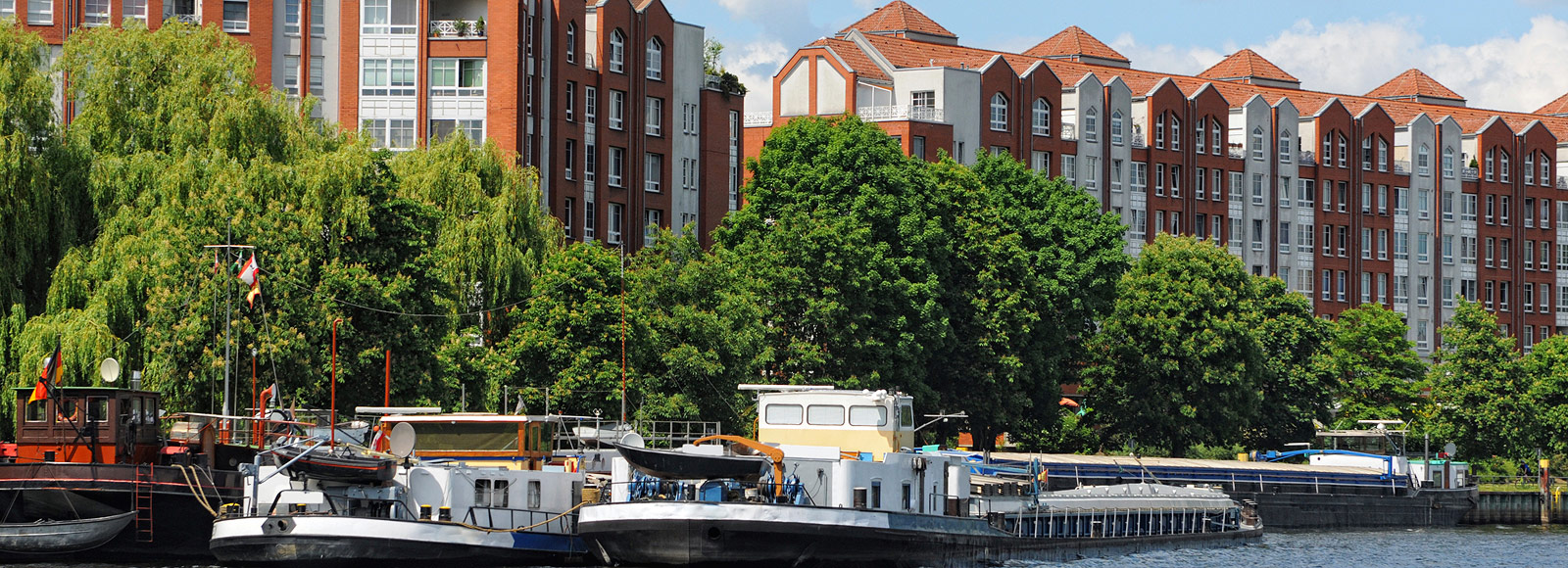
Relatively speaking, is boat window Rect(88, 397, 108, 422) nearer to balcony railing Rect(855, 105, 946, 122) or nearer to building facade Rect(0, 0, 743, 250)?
building facade Rect(0, 0, 743, 250)

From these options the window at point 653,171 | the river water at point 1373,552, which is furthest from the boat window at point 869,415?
the window at point 653,171

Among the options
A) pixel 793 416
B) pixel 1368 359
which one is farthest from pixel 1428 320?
pixel 793 416

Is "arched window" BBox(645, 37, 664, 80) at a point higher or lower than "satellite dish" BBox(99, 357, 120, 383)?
higher

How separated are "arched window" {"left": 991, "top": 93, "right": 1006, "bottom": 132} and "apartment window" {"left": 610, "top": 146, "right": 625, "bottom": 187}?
29.8 meters

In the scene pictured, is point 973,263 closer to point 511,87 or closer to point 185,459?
point 511,87

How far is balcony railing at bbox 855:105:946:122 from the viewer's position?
12225 cm

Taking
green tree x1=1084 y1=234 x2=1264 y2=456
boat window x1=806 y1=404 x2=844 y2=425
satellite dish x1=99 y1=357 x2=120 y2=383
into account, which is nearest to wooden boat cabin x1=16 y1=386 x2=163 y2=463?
satellite dish x1=99 y1=357 x2=120 y2=383

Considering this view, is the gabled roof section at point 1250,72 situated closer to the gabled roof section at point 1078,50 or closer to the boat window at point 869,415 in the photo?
the gabled roof section at point 1078,50

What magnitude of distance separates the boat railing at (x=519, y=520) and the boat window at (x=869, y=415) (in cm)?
760

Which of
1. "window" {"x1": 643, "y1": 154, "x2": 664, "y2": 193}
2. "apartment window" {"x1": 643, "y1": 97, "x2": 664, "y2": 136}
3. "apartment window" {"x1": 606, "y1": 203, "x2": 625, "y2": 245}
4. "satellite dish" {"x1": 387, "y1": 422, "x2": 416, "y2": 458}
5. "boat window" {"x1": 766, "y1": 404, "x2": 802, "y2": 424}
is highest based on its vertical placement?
"apartment window" {"x1": 643, "y1": 97, "x2": 664, "y2": 136}

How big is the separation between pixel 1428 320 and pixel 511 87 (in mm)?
83587

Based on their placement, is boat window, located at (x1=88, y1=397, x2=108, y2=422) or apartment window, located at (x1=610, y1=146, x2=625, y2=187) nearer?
boat window, located at (x1=88, y1=397, x2=108, y2=422)

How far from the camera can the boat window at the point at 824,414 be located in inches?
2108

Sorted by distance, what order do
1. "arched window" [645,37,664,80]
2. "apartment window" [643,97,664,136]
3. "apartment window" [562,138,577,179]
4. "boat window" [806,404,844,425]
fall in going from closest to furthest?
"boat window" [806,404,844,425] → "apartment window" [562,138,577,179] → "arched window" [645,37,664,80] → "apartment window" [643,97,664,136]
